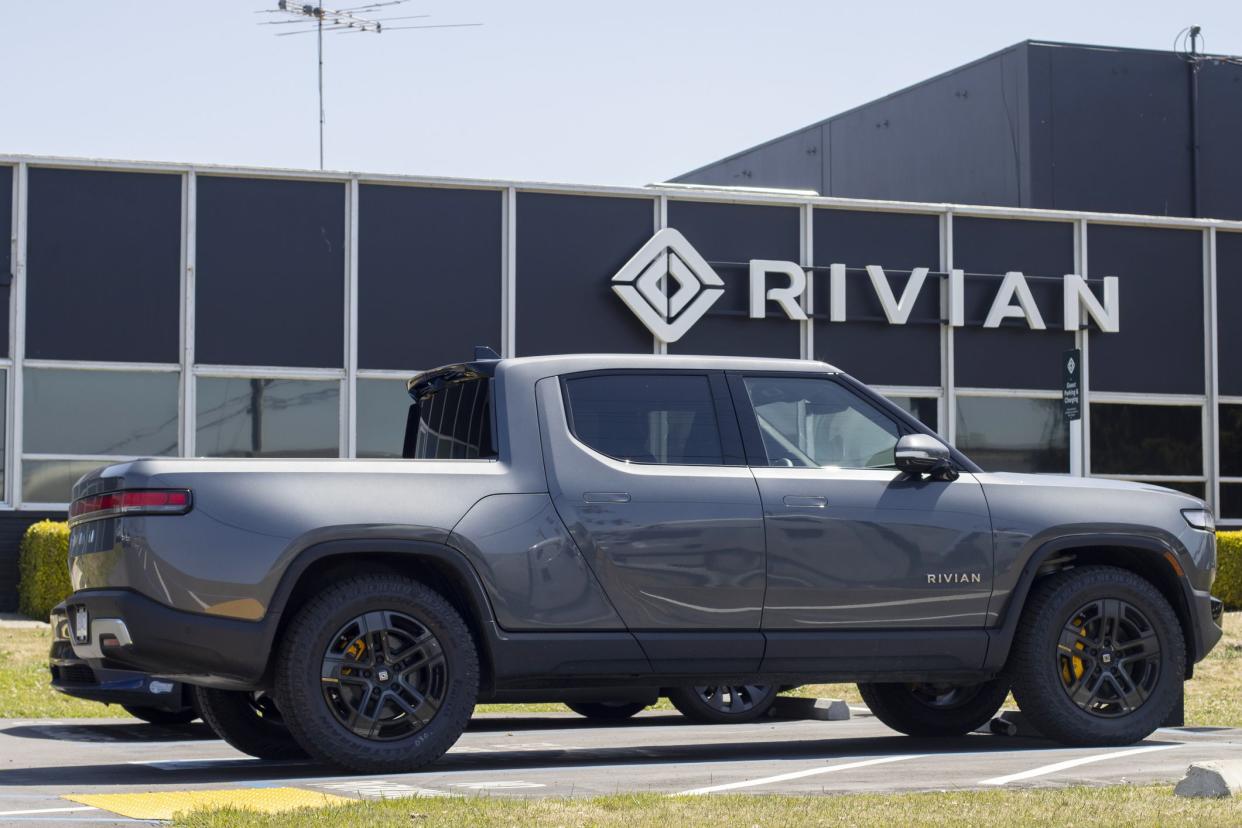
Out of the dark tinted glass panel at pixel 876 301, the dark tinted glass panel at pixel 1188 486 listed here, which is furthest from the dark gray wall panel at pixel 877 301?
the dark tinted glass panel at pixel 1188 486

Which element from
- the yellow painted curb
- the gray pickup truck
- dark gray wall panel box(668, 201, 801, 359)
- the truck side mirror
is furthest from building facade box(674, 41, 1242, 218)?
the yellow painted curb

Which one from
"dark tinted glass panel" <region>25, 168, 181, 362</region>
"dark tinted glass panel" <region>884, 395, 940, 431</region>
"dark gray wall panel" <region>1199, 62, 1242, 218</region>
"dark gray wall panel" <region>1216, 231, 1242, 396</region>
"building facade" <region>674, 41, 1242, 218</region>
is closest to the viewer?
"dark tinted glass panel" <region>25, 168, 181, 362</region>

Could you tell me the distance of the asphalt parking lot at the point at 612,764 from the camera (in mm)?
7480

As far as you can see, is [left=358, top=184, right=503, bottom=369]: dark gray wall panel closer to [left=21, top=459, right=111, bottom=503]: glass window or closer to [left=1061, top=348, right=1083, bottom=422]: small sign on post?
[left=21, top=459, right=111, bottom=503]: glass window

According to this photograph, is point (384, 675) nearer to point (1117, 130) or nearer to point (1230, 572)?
point (1230, 572)

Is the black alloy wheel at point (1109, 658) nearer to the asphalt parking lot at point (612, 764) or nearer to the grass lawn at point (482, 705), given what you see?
the asphalt parking lot at point (612, 764)

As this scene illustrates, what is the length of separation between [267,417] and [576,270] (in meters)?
4.02

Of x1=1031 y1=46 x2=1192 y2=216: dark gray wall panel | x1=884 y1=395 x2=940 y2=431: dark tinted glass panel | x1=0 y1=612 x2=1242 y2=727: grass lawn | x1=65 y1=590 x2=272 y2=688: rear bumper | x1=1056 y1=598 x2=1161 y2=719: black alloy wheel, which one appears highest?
x1=1031 y1=46 x2=1192 y2=216: dark gray wall panel

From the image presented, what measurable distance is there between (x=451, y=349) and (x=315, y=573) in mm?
13420

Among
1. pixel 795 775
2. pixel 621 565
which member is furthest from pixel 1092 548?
pixel 621 565

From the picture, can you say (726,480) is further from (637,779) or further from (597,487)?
(637,779)

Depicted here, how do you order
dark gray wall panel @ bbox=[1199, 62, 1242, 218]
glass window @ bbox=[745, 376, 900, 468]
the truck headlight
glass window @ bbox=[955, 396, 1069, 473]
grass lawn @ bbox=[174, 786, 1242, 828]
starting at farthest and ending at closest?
1. dark gray wall panel @ bbox=[1199, 62, 1242, 218]
2. glass window @ bbox=[955, 396, 1069, 473]
3. the truck headlight
4. glass window @ bbox=[745, 376, 900, 468]
5. grass lawn @ bbox=[174, 786, 1242, 828]

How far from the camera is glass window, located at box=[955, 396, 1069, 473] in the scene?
23.2m

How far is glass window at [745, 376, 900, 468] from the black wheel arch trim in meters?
0.87
